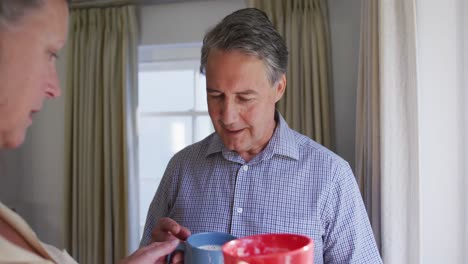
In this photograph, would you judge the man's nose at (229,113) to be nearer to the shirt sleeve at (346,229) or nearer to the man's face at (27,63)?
the shirt sleeve at (346,229)

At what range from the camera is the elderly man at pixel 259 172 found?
1.16 m

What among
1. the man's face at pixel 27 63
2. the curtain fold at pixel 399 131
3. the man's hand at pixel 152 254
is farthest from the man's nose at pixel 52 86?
the curtain fold at pixel 399 131

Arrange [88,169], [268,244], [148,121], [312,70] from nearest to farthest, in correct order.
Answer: [268,244] < [312,70] < [88,169] < [148,121]

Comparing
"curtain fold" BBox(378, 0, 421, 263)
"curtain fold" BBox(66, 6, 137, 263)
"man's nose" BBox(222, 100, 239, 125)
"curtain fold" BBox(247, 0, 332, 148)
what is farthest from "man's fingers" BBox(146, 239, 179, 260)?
"curtain fold" BBox(66, 6, 137, 263)

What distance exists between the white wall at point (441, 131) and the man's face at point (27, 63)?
1.15 meters

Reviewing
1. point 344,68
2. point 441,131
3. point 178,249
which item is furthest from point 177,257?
point 344,68

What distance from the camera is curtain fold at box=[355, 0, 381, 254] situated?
153 centimetres

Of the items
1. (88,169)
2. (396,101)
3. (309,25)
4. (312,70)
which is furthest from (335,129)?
(88,169)

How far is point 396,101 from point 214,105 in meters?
0.62

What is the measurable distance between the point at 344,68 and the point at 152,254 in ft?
5.54

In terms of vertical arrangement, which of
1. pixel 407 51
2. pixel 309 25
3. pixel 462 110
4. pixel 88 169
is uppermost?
Result: pixel 309 25

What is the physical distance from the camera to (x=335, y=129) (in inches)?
87.5

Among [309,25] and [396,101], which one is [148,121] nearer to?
[309,25]

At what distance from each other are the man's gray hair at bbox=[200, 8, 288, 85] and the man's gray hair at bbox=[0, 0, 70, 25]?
0.62 m
